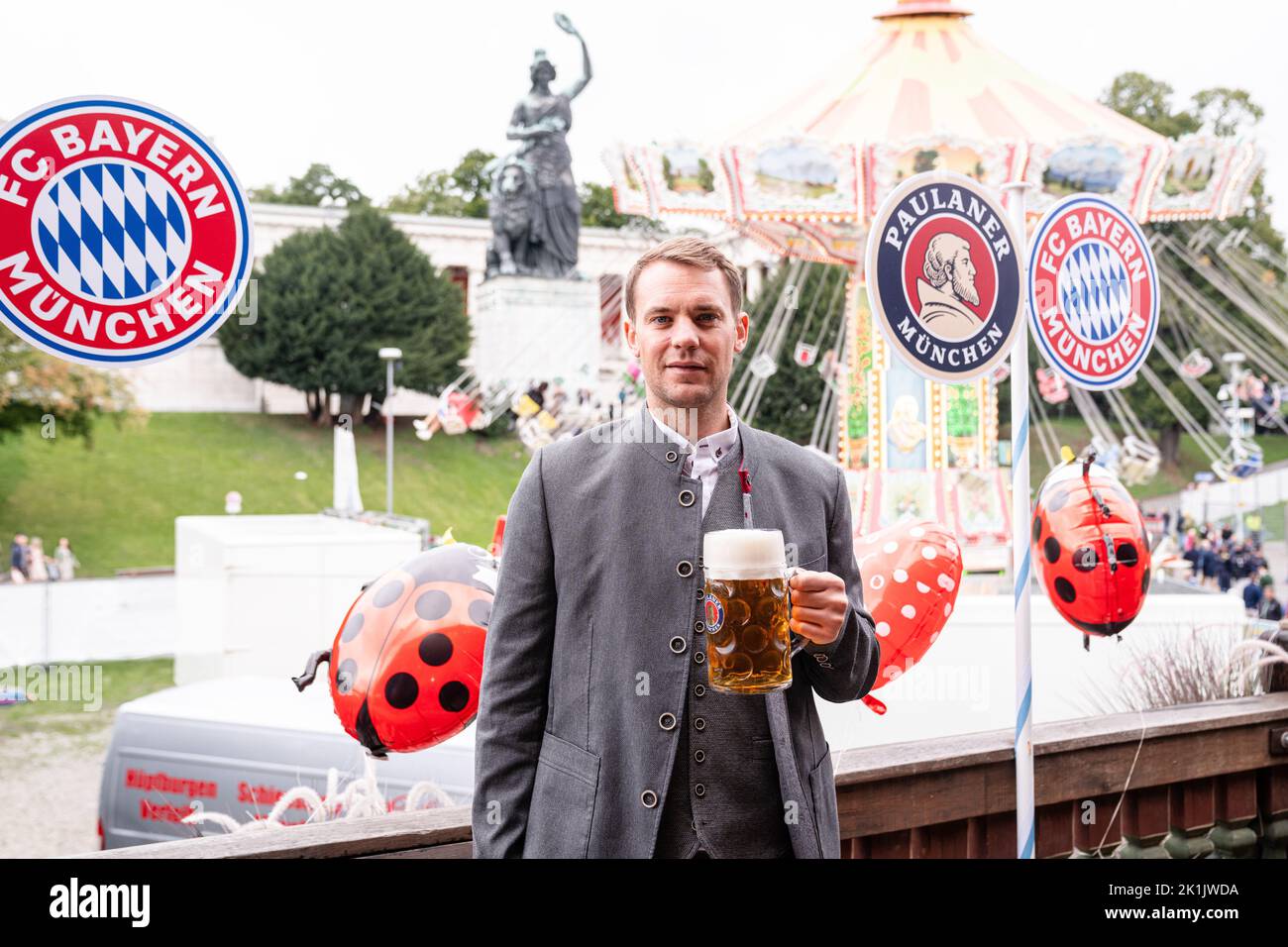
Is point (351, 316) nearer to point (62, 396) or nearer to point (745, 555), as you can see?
point (62, 396)

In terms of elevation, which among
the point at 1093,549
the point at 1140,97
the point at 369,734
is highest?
the point at 1140,97

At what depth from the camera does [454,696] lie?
2654mm

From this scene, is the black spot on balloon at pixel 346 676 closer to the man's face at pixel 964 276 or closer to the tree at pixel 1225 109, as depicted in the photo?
the man's face at pixel 964 276

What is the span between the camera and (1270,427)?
34.9m

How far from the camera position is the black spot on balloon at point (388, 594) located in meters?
→ 2.70

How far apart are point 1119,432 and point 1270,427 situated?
4714mm

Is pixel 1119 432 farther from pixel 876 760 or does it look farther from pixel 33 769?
pixel 876 760

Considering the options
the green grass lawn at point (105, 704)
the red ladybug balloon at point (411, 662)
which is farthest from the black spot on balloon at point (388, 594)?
the green grass lawn at point (105, 704)

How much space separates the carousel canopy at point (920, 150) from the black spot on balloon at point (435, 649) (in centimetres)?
776

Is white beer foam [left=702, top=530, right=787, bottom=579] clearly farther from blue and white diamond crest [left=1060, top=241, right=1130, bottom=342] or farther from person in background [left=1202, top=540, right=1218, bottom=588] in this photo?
person in background [left=1202, top=540, right=1218, bottom=588]

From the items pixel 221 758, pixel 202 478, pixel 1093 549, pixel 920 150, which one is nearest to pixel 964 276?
pixel 1093 549

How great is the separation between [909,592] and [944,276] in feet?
2.72

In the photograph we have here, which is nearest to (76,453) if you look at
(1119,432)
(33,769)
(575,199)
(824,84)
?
(575,199)
